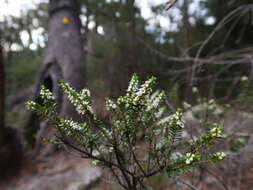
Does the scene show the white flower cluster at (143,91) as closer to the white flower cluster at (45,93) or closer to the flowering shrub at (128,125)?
the flowering shrub at (128,125)

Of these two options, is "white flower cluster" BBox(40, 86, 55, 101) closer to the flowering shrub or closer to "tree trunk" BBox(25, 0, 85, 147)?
the flowering shrub

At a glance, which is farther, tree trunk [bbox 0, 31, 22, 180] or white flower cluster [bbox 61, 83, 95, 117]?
tree trunk [bbox 0, 31, 22, 180]

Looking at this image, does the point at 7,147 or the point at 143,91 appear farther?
the point at 7,147

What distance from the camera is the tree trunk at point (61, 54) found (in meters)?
3.78

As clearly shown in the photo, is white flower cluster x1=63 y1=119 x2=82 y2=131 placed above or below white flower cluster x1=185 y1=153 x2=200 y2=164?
above

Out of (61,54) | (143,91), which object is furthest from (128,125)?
(61,54)

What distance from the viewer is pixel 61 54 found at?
3869 millimetres

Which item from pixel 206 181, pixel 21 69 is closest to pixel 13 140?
pixel 206 181

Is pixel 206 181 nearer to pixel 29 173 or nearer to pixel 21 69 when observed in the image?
pixel 29 173

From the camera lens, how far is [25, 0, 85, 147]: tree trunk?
149 inches

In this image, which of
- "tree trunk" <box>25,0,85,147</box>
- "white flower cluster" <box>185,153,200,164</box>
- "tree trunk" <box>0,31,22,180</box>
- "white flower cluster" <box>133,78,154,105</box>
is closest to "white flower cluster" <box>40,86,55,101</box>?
"white flower cluster" <box>133,78,154,105</box>

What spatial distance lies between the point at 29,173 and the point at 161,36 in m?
3.78

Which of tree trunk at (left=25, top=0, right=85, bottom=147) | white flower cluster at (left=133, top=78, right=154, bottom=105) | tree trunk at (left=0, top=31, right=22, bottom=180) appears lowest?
tree trunk at (left=0, top=31, right=22, bottom=180)

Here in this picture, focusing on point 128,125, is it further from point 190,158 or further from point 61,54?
point 61,54
